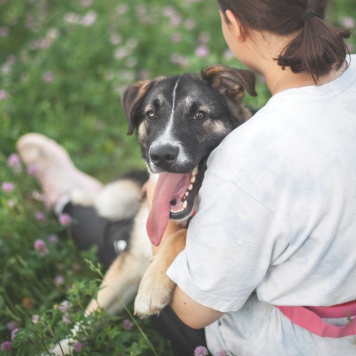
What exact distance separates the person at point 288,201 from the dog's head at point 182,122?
1.55 ft

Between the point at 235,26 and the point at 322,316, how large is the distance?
1.34m

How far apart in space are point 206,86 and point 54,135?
278 centimetres

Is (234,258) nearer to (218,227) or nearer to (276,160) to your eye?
(218,227)

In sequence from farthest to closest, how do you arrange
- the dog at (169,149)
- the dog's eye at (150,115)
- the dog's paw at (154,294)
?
the dog's eye at (150,115) → the dog at (169,149) → the dog's paw at (154,294)

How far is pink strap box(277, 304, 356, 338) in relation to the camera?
1892 mm

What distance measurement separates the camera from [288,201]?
1644 mm

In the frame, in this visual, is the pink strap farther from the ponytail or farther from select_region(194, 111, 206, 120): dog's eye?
select_region(194, 111, 206, 120): dog's eye

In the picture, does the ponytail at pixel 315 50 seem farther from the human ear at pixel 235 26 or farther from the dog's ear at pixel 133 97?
the dog's ear at pixel 133 97

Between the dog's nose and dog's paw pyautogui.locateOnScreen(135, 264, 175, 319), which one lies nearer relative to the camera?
dog's paw pyautogui.locateOnScreen(135, 264, 175, 319)

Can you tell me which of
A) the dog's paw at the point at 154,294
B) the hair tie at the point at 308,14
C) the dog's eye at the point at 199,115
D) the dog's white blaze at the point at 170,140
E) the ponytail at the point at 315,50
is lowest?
the dog's paw at the point at 154,294

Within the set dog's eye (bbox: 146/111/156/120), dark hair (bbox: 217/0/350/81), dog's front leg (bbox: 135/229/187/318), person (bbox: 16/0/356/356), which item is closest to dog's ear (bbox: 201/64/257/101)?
dog's eye (bbox: 146/111/156/120)

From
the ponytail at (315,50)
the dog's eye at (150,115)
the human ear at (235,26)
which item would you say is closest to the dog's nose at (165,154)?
the dog's eye at (150,115)

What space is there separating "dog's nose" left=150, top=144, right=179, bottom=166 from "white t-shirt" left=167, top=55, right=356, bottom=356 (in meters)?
0.45

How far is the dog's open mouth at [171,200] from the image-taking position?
2336mm
